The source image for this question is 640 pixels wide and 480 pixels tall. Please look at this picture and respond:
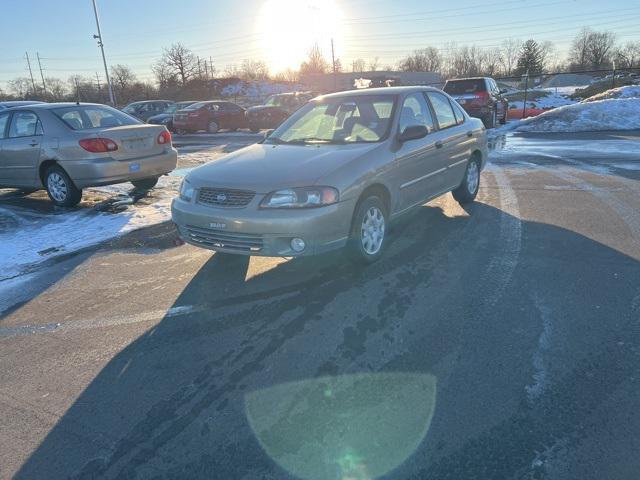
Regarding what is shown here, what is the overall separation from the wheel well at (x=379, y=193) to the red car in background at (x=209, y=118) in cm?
1892

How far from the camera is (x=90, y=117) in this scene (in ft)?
26.3

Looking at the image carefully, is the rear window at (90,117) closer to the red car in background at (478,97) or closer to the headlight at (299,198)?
the headlight at (299,198)

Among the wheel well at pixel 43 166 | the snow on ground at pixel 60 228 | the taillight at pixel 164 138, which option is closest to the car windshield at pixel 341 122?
the snow on ground at pixel 60 228

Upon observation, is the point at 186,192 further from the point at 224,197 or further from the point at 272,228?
the point at 272,228

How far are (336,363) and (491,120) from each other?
1713cm

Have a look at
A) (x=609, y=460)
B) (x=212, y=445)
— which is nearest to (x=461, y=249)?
(x=609, y=460)

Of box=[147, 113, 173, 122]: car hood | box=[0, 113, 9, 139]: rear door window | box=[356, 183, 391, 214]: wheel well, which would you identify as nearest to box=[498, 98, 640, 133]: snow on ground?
box=[356, 183, 391, 214]: wheel well

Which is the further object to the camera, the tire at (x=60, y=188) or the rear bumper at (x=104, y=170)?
the tire at (x=60, y=188)

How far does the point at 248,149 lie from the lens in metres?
5.52

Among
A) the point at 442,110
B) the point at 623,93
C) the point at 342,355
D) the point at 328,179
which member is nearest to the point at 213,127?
the point at 442,110

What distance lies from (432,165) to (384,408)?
3657mm

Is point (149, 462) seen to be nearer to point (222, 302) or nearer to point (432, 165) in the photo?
point (222, 302)

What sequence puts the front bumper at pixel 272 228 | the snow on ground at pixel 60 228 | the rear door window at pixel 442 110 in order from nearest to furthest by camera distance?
the front bumper at pixel 272 228 < the snow on ground at pixel 60 228 < the rear door window at pixel 442 110

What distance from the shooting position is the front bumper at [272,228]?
4.14 meters
